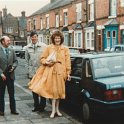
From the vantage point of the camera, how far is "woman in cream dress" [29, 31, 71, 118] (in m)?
8.87

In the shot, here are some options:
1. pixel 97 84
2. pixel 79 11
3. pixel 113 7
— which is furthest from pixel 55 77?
pixel 79 11

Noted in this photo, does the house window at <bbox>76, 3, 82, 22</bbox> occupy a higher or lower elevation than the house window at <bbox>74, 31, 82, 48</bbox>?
higher

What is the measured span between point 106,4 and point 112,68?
88.4 ft

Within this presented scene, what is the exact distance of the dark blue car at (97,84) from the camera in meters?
7.61

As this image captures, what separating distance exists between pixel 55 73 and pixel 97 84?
1337 millimetres

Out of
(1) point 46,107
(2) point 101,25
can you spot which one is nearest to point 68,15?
(2) point 101,25

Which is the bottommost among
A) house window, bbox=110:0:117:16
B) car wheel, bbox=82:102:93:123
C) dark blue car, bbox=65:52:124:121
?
car wheel, bbox=82:102:93:123

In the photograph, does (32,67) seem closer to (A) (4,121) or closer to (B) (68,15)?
(A) (4,121)

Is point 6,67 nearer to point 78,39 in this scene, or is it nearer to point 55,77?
point 55,77

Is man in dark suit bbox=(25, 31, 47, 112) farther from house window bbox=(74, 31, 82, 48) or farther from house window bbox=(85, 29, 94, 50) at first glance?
house window bbox=(74, 31, 82, 48)

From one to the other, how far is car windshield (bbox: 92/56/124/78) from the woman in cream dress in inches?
27.5

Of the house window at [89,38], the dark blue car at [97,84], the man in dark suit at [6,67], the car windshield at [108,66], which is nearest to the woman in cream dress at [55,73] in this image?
the dark blue car at [97,84]

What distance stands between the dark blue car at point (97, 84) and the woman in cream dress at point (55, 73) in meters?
0.33

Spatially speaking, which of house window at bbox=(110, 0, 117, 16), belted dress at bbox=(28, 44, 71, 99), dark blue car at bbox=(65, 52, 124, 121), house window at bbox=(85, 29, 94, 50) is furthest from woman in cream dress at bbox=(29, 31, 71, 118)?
house window at bbox=(85, 29, 94, 50)
